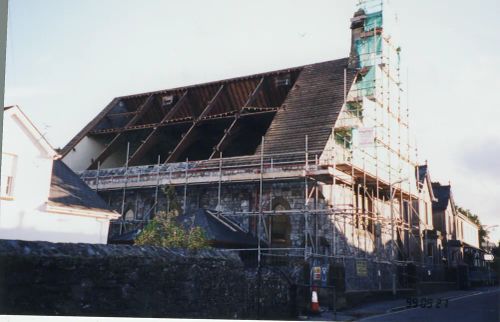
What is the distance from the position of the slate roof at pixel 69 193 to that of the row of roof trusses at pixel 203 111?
503 centimetres

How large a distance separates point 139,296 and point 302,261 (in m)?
8.70

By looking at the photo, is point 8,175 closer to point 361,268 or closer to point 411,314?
point 411,314

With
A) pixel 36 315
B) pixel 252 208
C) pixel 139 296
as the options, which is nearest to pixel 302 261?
pixel 252 208

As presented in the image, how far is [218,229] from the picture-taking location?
1573 cm

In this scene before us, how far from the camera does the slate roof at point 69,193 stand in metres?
13.5

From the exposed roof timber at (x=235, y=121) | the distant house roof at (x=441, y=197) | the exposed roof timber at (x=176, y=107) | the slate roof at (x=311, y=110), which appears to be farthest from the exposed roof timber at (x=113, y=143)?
the distant house roof at (x=441, y=197)

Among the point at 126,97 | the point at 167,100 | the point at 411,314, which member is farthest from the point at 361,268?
the point at 126,97

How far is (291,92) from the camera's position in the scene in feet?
66.9

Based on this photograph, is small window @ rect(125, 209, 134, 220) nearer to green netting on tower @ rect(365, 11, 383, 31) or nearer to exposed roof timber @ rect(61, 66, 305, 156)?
exposed roof timber @ rect(61, 66, 305, 156)

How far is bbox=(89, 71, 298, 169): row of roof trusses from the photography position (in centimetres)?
2041

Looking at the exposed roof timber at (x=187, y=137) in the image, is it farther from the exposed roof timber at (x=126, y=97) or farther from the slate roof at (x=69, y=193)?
the slate roof at (x=69, y=193)

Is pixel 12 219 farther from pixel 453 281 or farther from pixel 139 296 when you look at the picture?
pixel 453 281

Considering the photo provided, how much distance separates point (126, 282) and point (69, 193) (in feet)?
24.2

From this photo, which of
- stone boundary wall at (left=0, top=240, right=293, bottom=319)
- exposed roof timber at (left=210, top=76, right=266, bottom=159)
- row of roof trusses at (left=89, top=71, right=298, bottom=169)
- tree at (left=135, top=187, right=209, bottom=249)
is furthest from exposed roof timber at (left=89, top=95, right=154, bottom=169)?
stone boundary wall at (left=0, top=240, right=293, bottom=319)
